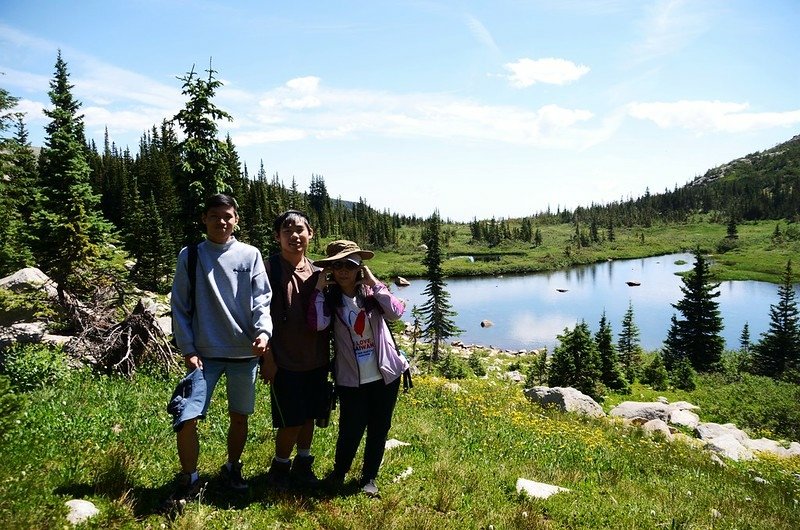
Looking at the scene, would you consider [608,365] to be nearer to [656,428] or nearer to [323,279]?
[656,428]

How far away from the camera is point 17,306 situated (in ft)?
39.3

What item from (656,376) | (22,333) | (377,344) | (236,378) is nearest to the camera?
(236,378)

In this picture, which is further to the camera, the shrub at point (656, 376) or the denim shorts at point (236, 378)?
the shrub at point (656, 376)

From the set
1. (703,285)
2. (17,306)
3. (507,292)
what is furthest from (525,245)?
(17,306)

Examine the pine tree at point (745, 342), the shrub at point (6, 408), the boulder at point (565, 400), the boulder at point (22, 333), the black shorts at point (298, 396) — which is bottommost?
the pine tree at point (745, 342)

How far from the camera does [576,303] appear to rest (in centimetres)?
6894

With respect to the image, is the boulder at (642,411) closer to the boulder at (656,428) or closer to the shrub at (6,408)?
the boulder at (656,428)

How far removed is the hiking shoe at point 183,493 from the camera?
4195 millimetres

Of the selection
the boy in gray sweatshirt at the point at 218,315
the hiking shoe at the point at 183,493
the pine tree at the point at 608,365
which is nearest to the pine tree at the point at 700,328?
the pine tree at the point at 608,365

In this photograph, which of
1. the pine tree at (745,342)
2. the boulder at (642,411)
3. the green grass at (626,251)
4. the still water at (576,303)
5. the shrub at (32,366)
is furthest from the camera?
the green grass at (626,251)

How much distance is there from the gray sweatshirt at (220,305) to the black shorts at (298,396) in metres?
0.58

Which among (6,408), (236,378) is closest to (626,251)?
(236,378)

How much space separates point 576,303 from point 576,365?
140 ft

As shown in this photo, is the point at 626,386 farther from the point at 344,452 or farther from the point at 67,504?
the point at 67,504
